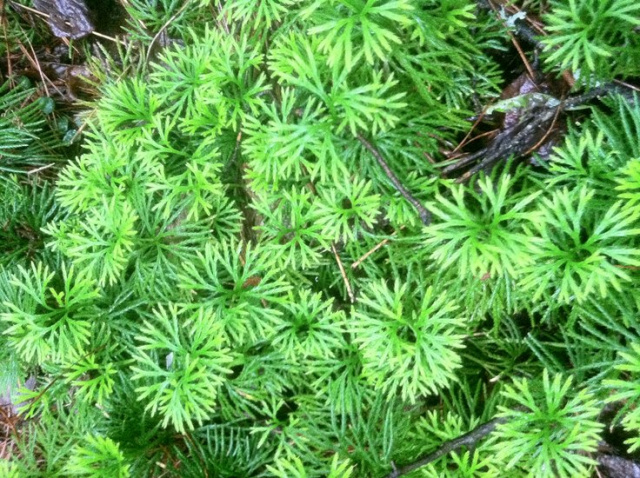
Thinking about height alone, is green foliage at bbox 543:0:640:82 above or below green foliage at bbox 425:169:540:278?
above

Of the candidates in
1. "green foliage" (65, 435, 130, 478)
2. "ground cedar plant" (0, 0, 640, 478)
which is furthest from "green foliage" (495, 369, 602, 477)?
"green foliage" (65, 435, 130, 478)

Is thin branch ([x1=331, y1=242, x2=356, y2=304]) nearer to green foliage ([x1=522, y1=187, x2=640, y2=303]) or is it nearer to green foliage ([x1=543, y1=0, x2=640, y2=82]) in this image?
green foliage ([x1=522, y1=187, x2=640, y2=303])

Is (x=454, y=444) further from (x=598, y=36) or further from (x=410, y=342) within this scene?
(x=598, y=36)

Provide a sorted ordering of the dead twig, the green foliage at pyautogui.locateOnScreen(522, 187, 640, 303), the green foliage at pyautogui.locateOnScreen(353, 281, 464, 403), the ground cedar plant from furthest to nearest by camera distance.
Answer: the dead twig
the green foliage at pyautogui.locateOnScreen(353, 281, 464, 403)
the ground cedar plant
the green foliage at pyautogui.locateOnScreen(522, 187, 640, 303)

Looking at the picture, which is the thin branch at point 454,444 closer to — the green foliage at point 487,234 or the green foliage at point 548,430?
the green foliage at point 548,430

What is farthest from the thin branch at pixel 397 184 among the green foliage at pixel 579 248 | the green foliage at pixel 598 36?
the green foliage at pixel 598 36

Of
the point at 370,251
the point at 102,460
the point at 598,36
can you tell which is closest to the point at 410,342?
the point at 370,251

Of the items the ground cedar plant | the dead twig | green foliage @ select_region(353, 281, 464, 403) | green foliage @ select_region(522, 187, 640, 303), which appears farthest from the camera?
the dead twig
